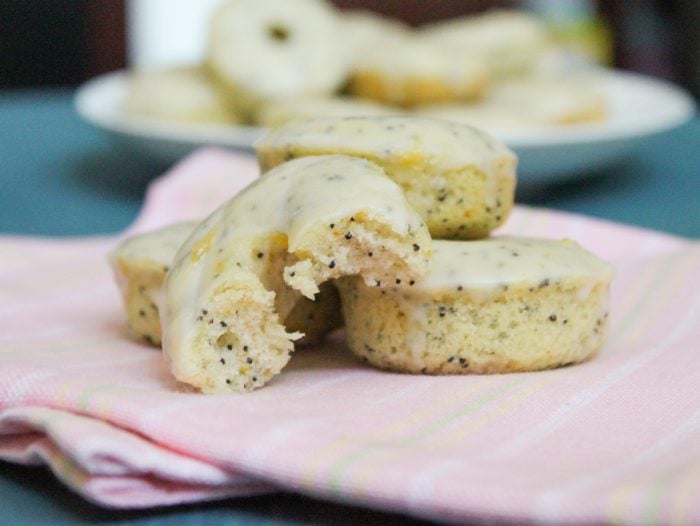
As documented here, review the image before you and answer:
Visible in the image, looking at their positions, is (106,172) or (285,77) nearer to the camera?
(285,77)

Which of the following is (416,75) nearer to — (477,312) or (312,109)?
(312,109)

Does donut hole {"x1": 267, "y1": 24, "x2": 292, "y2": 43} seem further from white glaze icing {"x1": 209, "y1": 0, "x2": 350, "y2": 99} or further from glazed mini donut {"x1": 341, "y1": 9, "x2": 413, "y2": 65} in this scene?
glazed mini donut {"x1": 341, "y1": 9, "x2": 413, "y2": 65}

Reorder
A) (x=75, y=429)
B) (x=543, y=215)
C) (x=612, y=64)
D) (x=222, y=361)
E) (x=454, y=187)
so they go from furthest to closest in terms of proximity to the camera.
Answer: (x=612, y=64)
(x=543, y=215)
(x=454, y=187)
(x=222, y=361)
(x=75, y=429)

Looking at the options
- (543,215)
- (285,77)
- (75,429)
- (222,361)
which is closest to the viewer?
(75,429)

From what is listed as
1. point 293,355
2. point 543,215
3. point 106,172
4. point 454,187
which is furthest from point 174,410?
point 106,172

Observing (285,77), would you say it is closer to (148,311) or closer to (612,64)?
(148,311)

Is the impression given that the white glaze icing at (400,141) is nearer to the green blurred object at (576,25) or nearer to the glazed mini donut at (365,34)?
the glazed mini donut at (365,34)
